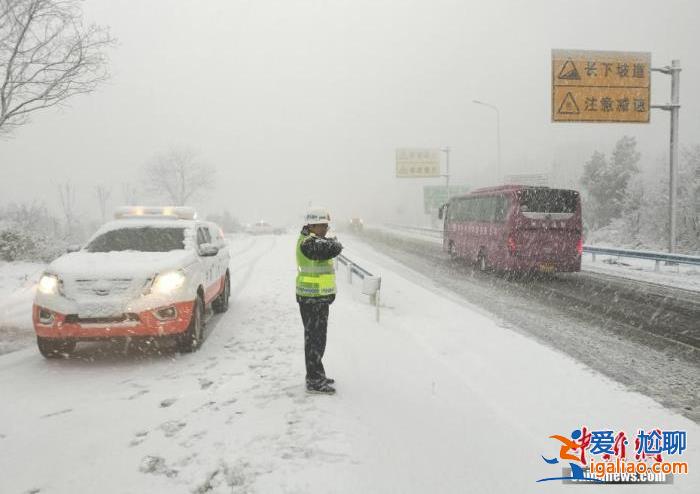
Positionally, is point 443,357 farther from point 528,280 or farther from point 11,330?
point 528,280

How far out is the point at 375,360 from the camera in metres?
5.91

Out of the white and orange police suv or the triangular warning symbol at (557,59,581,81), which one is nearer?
the white and orange police suv

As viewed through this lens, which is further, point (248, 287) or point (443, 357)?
point (248, 287)

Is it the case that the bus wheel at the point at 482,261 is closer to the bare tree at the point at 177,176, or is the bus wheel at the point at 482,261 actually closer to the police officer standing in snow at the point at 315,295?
the police officer standing in snow at the point at 315,295

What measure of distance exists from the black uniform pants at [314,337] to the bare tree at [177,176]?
5766 cm

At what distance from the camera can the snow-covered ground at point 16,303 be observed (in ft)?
23.6

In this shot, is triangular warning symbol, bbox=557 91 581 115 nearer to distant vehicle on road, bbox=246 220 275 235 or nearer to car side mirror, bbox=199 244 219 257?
car side mirror, bbox=199 244 219 257

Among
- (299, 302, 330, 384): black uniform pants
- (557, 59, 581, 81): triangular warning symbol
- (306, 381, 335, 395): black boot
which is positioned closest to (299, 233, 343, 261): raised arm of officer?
(299, 302, 330, 384): black uniform pants

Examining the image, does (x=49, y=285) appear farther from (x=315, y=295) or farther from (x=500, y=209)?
(x=500, y=209)

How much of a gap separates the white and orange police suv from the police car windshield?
1.1 inches

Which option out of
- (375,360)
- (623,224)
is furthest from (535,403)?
(623,224)

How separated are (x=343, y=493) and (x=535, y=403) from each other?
8.59ft

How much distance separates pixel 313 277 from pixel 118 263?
2932 millimetres

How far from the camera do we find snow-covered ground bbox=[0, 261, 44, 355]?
23.6 ft
